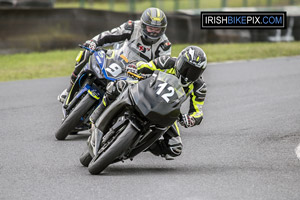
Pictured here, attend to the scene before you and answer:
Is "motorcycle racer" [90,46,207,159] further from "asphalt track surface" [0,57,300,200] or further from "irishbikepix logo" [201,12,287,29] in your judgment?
"irishbikepix logo" [201,12,287,29]

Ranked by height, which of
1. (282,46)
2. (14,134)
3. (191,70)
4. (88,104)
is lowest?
(282,46)

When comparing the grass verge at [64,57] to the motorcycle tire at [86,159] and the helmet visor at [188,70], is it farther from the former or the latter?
the helmet visor at [188,70]

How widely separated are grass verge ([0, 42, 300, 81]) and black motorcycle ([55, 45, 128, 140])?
21.7 ft

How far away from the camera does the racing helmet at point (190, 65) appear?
6.96 metres

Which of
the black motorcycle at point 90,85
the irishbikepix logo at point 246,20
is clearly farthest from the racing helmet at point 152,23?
the irishbikepix logo at point 246,20

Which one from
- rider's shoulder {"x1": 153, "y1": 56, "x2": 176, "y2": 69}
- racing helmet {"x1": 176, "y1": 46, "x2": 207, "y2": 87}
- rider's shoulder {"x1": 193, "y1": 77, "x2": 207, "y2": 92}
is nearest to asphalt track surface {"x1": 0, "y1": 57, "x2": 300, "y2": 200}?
rider's shoulder {"x1": 193, "y1": 77, "x2": 207, "y2": 92}

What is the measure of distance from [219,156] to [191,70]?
1.47 metres

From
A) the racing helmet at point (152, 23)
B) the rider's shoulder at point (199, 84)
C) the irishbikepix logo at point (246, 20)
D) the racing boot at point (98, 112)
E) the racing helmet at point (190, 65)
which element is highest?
the racing helmet at point (190, 65)

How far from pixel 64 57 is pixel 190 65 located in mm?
11977

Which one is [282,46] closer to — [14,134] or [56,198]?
[14,134]

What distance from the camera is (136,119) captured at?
6594 millimetres

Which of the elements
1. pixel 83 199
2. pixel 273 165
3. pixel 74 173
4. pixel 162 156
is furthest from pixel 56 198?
pixel 273 165

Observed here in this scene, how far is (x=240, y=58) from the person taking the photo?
19.0m

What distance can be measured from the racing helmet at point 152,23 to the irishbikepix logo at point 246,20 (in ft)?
39.7
